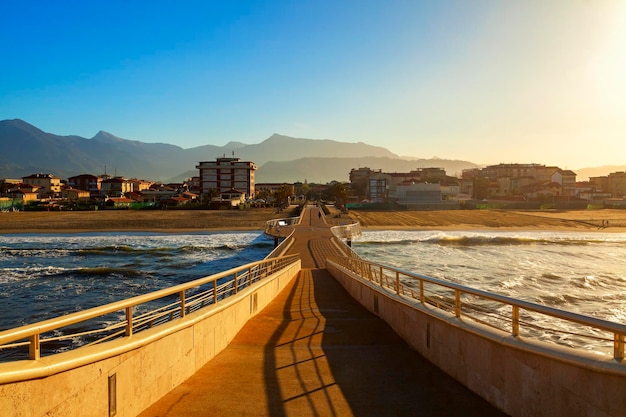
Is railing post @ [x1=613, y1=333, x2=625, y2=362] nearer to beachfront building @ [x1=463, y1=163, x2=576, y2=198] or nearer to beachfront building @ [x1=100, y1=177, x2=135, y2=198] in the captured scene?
beachfront building @ [x1=463, y1=163, x2=576, y2=198]

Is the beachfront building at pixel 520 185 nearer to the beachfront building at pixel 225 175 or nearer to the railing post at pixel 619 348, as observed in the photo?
the beachfront building at pixel 225 175

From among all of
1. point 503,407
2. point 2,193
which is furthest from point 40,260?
point 2,193

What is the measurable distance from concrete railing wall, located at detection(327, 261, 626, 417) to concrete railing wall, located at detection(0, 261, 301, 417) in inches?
124

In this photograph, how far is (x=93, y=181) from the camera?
152000 millimetres

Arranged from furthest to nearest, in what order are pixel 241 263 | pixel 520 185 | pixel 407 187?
1. pixel 520 185
2. pixel 407 187
3. pixel 241 263

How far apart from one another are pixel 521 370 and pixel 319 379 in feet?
7.63

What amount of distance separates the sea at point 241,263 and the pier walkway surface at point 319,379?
854 centimetres

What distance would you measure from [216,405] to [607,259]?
3768cm

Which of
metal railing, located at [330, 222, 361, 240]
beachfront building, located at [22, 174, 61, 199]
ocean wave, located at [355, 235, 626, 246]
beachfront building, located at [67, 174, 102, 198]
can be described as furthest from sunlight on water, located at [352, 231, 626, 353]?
beachfront building, located at [67, 174, 102, 198]

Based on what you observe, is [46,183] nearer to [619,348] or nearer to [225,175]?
[225,175]

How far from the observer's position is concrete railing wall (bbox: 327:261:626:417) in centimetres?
358

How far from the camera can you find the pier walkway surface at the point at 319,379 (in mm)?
4676

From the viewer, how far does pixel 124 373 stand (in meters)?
4.30

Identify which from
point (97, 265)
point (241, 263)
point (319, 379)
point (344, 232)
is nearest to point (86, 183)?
point (344, 232)
